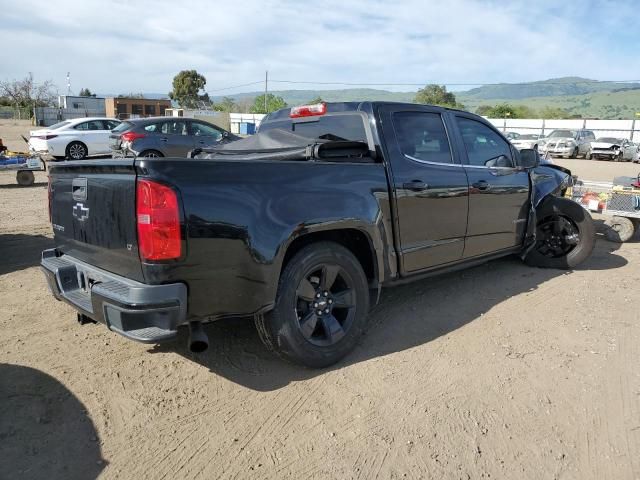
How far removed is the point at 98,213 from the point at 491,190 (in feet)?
11.5

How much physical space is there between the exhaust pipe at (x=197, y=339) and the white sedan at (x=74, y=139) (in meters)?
15.7

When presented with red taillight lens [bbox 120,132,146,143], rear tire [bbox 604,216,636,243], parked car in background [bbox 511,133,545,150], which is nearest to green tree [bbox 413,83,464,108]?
parked car in background [bbox 511,133,545,150]

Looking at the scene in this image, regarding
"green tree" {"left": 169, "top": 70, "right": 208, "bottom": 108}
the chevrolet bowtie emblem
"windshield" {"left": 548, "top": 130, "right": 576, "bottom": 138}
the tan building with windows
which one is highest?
"green tree" {"left": 169, "top": 70, "right": 208, "bottom": 108}

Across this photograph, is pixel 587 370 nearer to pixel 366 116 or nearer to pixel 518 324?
pixel 518 324

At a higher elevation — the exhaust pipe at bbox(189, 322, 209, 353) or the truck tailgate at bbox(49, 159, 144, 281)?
the truck tailgate at bbox(49, 159, 144, 281)

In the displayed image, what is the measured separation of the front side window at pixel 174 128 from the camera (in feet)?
44.8

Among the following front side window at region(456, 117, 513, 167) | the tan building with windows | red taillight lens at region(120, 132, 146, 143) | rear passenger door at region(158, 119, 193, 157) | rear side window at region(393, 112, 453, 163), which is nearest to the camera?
rear side window at region(393, 112, 453, 163)

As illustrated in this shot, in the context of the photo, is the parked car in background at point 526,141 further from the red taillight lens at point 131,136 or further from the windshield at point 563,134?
the red taillight lens at point 131,136

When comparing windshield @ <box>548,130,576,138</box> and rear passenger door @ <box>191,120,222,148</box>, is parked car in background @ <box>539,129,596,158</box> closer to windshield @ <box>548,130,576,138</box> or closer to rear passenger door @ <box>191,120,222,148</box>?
windshield @ <box>548,130,576,138</box>

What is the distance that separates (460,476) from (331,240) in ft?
5.70

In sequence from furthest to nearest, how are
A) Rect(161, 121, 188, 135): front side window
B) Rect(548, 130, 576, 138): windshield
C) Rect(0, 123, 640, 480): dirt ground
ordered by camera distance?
Rect(548, 130, 576, 138): windshield → Rect(161, 121, 188, 135): front side window → Rect(0, 123, 640, 480): dirt ground

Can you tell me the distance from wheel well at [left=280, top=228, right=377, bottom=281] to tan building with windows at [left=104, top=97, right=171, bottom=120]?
2365 inches

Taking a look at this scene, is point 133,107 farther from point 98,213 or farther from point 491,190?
point 98,213

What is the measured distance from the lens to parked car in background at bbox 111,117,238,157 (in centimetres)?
1311
